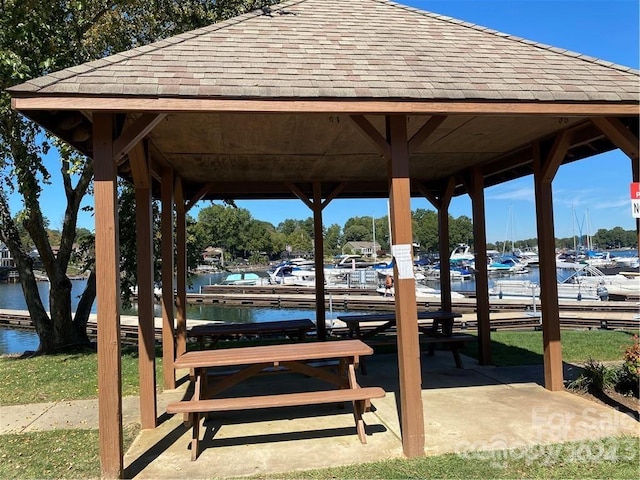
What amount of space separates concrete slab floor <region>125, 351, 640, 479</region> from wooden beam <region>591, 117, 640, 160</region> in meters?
2.58

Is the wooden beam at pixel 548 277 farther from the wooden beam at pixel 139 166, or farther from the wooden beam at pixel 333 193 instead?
the wooden beam at pixel 139 166

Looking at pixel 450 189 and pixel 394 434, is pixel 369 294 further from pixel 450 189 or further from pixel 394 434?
pixel 394 434

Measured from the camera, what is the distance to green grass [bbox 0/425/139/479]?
3.67 metres

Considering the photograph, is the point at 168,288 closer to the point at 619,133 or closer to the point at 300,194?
the point at 300,194

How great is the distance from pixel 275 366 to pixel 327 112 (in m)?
2.33

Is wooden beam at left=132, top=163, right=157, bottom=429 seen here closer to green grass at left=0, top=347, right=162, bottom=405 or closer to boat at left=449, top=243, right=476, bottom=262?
green grass at left=0, top=347, right=162, bottom=405

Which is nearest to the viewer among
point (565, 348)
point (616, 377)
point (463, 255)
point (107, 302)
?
point (107, 302)

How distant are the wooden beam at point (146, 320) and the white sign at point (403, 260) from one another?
8.29 ft

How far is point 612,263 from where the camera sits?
53.2 m

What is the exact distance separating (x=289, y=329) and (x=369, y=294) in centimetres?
1944

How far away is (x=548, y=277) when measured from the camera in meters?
5.74

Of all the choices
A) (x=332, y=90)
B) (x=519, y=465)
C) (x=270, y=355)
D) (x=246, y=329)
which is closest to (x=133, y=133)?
(x=332, y=90)

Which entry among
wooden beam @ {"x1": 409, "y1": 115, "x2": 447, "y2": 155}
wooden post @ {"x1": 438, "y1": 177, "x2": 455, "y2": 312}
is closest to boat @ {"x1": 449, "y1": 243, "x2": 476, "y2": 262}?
wooden post @ {"x1": 438, "y1": 177, "x2": 455, "y2": 312}

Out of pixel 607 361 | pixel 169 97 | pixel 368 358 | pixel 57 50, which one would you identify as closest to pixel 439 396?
pixel 368 358
